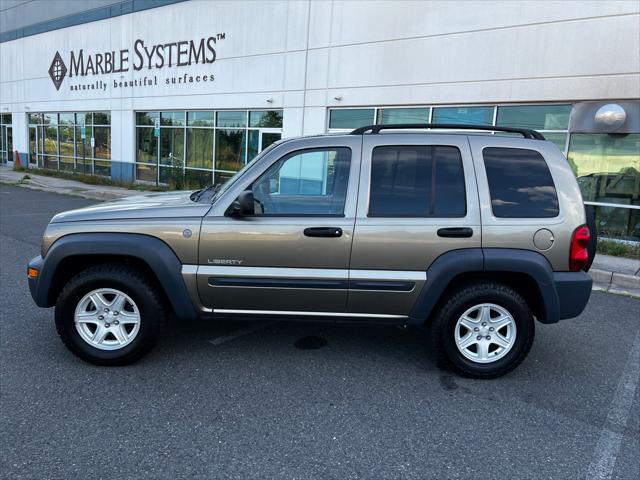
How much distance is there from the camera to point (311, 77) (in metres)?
13.9

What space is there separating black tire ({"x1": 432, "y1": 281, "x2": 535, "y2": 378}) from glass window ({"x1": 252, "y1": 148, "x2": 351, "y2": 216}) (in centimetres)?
114

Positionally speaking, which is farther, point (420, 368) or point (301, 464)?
point (420, 368)

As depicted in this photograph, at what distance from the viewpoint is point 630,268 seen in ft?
25.1

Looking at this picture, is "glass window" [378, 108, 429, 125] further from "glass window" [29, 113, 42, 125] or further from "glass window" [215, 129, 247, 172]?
"glass window" [29, 113, 42, 125]

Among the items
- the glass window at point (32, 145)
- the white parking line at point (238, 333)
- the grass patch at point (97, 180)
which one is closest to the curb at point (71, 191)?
the grass patch at point (97, 180)

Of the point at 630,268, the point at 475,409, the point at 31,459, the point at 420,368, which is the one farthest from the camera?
the point at 630,268

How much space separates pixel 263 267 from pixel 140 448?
147 cm

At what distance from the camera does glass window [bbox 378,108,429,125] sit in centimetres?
1209

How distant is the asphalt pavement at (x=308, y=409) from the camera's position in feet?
9.00

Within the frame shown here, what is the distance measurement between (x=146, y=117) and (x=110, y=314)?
17.4 m

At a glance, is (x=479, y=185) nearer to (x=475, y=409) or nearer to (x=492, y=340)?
(x=492, y=340)

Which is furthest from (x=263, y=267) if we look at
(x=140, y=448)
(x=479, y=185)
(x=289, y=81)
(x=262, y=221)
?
(x=289, y=81)

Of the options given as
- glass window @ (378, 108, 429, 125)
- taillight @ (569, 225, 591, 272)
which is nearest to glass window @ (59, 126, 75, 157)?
glass window @ (378, 108, 429, 125)

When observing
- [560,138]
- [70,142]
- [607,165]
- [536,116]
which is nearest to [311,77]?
[536,116]
